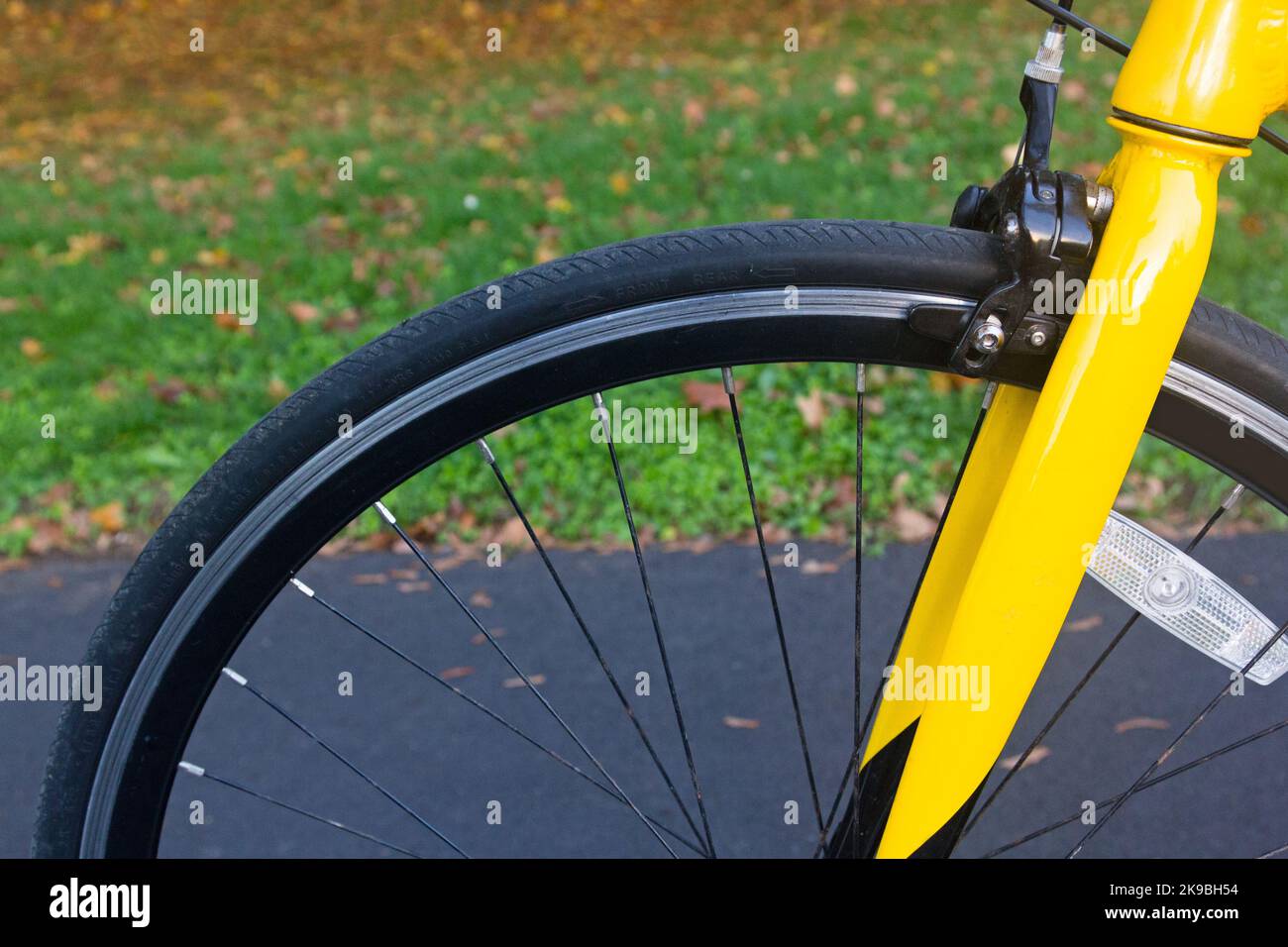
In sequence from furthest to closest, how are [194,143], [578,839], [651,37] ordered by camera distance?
1. [651,37]
2. [194,143]
3. [578,839]

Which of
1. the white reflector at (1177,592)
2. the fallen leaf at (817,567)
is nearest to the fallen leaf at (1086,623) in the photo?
the fallen leaf at (817,567)

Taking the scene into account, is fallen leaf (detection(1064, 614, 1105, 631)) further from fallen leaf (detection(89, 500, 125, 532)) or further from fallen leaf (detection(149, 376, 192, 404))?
fallen leaf (detection(149, 376, 192, 404))

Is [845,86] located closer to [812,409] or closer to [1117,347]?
[812,409]

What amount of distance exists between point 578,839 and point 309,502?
4.26ft

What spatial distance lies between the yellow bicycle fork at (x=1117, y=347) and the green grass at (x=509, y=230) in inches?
81.5

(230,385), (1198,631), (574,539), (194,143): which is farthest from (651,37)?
(1198,631)

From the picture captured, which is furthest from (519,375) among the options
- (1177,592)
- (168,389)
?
(168,389)

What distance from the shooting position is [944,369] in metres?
1.12

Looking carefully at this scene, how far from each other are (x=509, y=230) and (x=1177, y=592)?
3.86 metres

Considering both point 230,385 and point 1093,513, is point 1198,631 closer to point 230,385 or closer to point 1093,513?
point 1093,513

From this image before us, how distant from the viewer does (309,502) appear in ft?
3.66

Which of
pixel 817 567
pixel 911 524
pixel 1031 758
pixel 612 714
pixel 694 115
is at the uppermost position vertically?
pixel 694 115

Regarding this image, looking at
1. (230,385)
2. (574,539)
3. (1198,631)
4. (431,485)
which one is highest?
(230,385)

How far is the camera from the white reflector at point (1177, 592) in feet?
3.79
